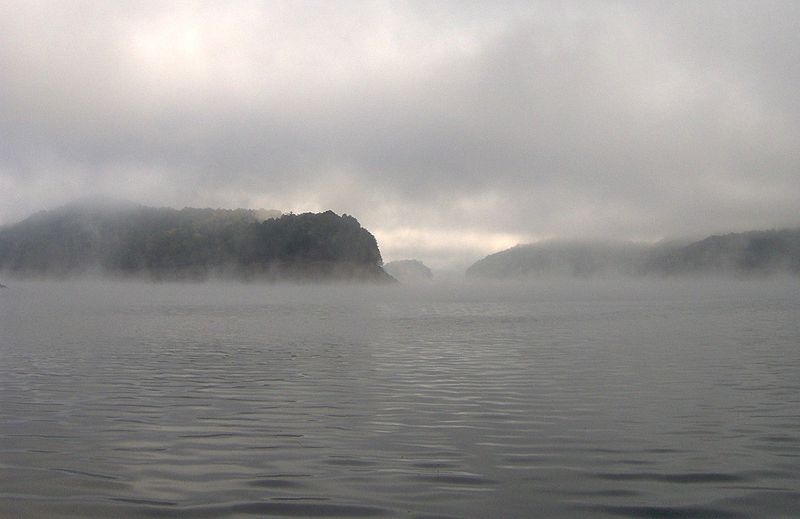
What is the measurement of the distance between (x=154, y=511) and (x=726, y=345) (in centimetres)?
3819

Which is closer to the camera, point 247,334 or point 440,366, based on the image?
point 440,366

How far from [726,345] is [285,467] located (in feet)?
114

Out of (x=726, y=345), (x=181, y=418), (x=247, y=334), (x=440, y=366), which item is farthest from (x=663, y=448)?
(x=247, y=334)

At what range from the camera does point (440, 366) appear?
3328 centimetres

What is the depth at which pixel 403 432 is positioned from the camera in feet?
62.1

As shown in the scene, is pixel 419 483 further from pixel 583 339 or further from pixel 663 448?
pixel 583 339

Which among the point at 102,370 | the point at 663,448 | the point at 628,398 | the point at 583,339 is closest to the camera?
the point at 663,448

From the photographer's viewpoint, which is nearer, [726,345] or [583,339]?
[726,345]

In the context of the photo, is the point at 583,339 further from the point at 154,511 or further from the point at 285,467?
the point at 154,511

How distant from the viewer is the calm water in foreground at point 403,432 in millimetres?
13031

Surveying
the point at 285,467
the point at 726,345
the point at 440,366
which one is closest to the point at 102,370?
the point at 440,366

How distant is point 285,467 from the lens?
50.1ft

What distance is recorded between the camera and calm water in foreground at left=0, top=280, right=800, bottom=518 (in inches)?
513

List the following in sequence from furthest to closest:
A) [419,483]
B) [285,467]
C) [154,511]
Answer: [285,467] → [419,483] → [154,511]
